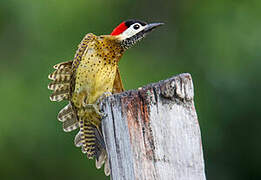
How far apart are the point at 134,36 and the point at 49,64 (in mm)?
2278

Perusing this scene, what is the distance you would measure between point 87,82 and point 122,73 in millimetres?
2104

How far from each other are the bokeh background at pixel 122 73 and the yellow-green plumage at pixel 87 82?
1.42 metres

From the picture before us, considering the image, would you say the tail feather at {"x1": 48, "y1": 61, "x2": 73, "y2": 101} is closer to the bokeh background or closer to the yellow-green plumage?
the yellow-green plumage

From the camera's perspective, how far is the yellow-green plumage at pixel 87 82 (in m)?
4.57

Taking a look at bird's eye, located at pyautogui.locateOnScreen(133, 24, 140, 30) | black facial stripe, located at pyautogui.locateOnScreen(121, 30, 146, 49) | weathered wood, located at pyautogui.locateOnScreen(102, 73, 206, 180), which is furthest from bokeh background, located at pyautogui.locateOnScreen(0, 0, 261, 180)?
weathered wood, located at pyautogui.locateOnScreen(102, 73, 206, 180)

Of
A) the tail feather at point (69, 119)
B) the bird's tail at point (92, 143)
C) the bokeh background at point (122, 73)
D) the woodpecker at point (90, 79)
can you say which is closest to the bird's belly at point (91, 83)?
the woodpecker at point (90, 79)

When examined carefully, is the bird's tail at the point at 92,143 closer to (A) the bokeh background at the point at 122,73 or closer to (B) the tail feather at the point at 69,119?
(B) the tail feather at the point at 69,119

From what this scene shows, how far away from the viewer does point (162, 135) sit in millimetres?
2502

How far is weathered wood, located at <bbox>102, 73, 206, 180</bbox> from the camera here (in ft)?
8.18
